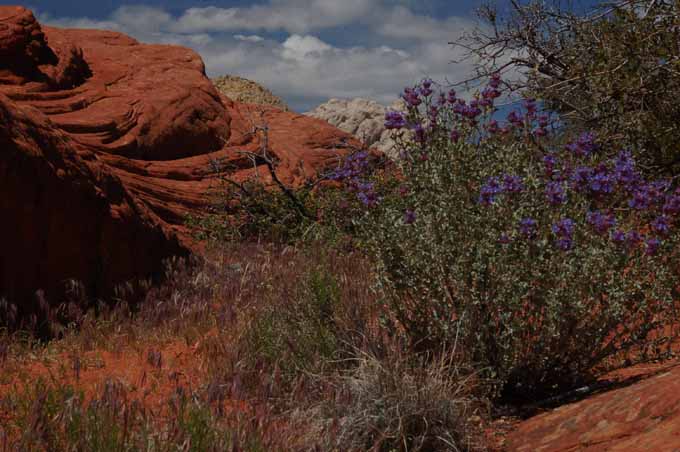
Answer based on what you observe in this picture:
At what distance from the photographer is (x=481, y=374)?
4441mm

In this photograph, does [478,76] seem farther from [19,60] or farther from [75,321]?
[75,321]

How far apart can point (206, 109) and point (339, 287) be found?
8.20 m

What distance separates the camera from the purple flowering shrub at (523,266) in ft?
13.8

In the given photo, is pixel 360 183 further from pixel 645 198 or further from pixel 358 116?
pixel 358 116

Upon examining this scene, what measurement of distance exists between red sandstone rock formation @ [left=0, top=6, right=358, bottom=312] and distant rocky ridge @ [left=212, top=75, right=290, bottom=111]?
25.7ft

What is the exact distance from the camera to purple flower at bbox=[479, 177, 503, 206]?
13.5ft

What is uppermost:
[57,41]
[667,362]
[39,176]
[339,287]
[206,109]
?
[57,41]

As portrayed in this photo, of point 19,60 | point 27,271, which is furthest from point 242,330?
point 19,60

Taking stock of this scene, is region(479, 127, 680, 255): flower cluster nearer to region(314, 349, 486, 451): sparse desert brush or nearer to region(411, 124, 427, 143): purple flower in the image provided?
region(411, 124, 427, 143): purple flower

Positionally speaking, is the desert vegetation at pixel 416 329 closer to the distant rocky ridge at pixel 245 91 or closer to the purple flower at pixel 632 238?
the purple flower at pixel 632 238

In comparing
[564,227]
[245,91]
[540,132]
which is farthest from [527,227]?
[245,91]

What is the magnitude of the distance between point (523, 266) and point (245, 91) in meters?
22.5

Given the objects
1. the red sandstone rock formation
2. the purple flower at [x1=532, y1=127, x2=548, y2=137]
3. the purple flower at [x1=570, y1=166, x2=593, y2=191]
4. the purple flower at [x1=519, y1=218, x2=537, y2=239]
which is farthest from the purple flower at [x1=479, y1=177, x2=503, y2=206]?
the red sandstone rock formation

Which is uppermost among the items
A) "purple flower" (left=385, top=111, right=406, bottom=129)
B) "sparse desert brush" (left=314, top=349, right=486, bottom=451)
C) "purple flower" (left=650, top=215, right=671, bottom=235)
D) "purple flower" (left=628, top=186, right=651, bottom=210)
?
"purple flower" (left=385, top=111, right=406, bottom=129)
